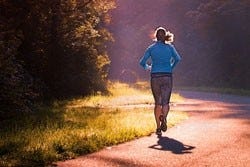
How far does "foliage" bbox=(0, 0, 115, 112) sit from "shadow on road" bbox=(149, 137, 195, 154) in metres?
9.10

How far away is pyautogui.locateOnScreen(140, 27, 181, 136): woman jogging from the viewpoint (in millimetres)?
11164

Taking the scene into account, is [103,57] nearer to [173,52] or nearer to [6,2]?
[6,2]

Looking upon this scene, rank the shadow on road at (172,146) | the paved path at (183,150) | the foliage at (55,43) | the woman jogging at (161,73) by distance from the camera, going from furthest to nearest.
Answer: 1. the foliage at (55,43)
2. the woman jogging at (161,73)
3. the shadow on road at (172,146)
4. the paved path at (183,150)

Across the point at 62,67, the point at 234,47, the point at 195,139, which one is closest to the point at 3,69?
the point at 195,139

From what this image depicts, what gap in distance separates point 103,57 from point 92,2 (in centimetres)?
512

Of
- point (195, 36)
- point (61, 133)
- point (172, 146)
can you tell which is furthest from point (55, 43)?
point (195, 36)

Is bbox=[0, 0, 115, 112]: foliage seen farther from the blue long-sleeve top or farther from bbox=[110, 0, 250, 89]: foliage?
bbox=[110, 0, 250, 89]: foliage

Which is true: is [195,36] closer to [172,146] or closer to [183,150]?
[172,146]

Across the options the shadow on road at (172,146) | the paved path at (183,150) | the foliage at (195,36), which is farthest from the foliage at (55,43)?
the foliage at (195,36)

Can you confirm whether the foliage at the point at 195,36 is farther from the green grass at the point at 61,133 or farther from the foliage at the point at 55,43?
the green grass at the point at 61,133

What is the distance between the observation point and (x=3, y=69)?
13.3m

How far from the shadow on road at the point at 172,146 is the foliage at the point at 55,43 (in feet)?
29.9

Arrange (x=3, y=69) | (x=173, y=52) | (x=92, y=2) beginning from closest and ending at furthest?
1. (x=173, y=52)
2. (x=3, y=69)
3. (x=92, y=2)

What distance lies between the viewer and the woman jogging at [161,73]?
36.6ft
